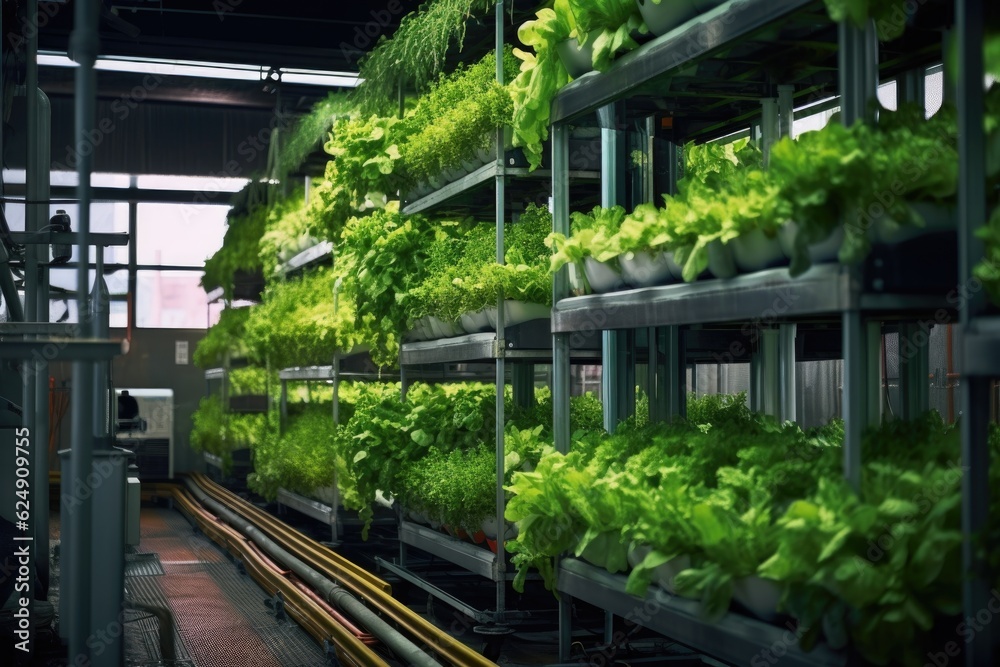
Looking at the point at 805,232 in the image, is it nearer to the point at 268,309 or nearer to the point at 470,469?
the point at 470,469

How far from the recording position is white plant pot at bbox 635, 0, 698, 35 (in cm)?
371

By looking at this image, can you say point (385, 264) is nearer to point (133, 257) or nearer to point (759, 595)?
point (759, 595)

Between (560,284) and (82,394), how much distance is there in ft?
7.57

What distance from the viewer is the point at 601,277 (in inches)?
171

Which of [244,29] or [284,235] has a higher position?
[244,29]

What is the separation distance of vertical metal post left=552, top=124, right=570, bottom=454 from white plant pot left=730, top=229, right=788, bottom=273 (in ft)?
4.84

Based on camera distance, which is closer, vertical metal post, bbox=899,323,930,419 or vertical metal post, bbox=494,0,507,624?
vertical metal post, bbox=899,323,930,419

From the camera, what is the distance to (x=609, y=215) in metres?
4.40

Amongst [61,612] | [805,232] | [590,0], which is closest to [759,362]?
[590,0]

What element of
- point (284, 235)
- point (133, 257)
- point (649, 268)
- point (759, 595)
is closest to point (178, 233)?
point (133, 257)

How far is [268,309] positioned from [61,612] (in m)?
6.54

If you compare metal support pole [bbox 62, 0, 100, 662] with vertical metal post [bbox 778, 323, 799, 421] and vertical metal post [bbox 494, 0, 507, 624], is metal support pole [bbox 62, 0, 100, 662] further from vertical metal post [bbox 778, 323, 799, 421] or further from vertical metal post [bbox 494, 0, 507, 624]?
vertical metal post [bbox 778, 323, 799, 421]

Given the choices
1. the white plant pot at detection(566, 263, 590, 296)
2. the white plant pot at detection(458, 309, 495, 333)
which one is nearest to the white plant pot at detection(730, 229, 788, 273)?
the white plant pot at detection(566, 263, 590, 296)

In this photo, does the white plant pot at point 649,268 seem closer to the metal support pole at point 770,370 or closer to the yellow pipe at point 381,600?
the metal support pole at point 770,370
